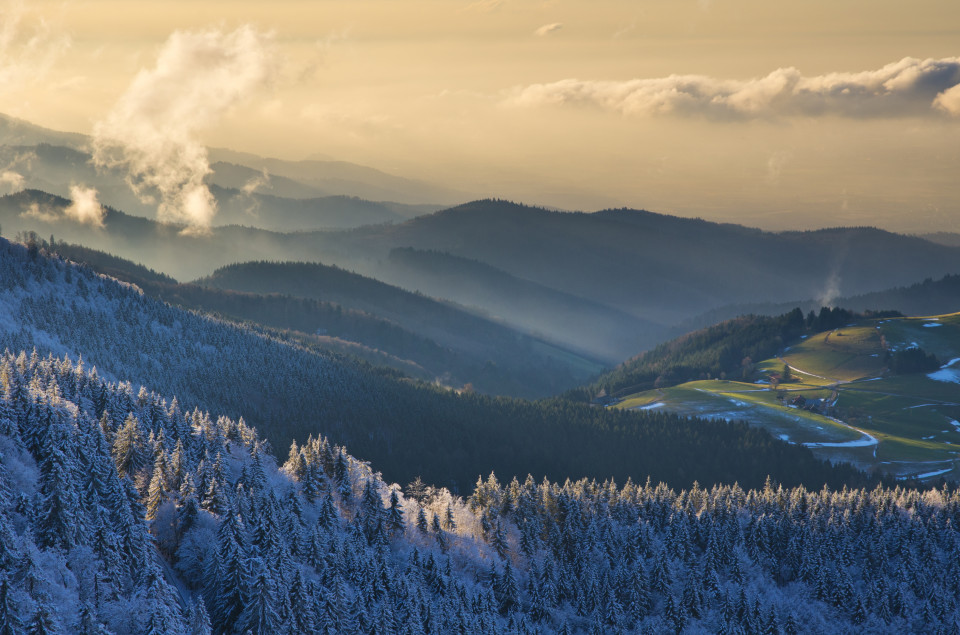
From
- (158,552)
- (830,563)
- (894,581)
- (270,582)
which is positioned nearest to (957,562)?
(894,581)

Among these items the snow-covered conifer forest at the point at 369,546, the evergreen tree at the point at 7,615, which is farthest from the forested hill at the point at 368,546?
the snow-covered conifer forest at the point at 369,546

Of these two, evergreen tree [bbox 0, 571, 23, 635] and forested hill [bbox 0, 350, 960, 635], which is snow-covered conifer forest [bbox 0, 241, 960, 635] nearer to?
evergreen tree [bbox 0, 571, 23, 635]

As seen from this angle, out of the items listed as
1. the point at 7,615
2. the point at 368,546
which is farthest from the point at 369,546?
the point at 7,615

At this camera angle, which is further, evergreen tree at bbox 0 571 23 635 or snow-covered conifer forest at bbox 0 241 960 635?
snow-covered conifer forest at bbox 0 241 960 635

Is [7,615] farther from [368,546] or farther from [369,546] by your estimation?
[369,546]

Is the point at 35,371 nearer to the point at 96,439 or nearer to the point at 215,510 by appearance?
the point at 96,439

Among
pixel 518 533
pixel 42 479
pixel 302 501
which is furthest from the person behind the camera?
pixel 518 533

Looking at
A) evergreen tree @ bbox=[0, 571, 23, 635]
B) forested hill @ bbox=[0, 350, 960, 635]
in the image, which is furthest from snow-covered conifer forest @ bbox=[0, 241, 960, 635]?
forested hill @ bbox=[0, 350, 960, 635]
